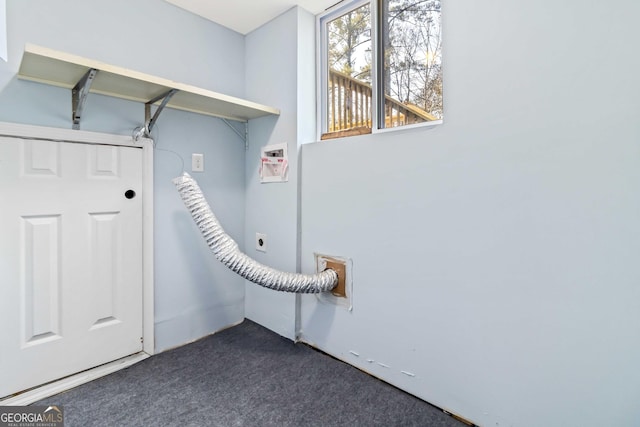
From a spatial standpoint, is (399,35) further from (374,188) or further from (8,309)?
(8,309)

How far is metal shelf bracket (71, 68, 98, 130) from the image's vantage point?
1.40 metres

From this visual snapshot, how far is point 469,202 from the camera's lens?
4.30 ft

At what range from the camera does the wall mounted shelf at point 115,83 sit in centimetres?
125

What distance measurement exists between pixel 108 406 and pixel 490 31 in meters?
2.35

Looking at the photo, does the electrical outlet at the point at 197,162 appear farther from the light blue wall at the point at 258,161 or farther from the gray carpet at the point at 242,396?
the gray carpet at the point at 242,396

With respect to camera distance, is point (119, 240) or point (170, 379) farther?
point (119, 240)

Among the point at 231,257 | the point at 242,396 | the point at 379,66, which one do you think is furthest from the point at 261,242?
the point at 379,66

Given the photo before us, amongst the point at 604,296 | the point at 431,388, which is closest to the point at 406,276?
the point at 431,388

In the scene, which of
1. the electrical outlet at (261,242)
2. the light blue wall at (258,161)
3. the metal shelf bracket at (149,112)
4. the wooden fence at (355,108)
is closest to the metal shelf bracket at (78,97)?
the metal shelf bracket at (149,112)

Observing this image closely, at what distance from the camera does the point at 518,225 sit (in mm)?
1193

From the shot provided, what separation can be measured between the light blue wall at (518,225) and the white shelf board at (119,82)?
2.96ft

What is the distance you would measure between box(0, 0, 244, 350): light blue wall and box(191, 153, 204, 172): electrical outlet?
3cm

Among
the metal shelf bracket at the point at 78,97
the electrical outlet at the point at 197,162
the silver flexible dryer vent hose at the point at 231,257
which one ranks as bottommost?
the silver flexible dryer vent hose at the point at 231,257

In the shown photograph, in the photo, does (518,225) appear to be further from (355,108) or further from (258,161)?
(258,161)
